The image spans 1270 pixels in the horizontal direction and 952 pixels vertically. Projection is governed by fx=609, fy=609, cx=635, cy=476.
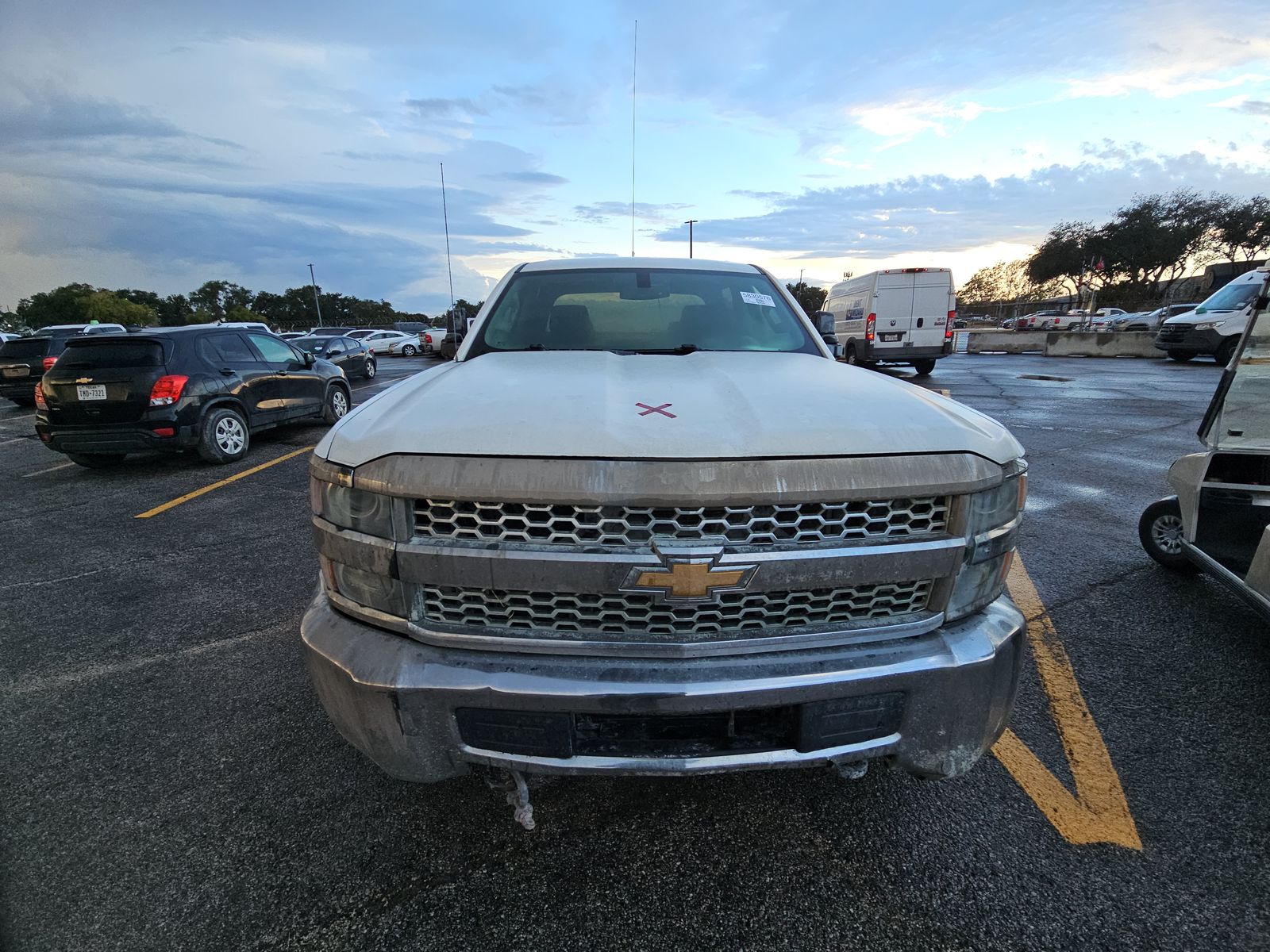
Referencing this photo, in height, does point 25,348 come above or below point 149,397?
above

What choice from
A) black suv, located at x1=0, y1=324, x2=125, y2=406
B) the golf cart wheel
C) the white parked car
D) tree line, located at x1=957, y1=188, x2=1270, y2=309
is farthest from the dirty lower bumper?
tree line, located at x1=957, y1=188, x2=1270, y2=309

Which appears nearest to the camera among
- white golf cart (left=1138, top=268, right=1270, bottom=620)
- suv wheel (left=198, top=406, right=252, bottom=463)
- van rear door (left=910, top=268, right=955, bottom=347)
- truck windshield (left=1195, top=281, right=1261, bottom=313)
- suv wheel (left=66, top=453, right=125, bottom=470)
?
white golf cart (left=1138, top=268, right=1270, bottom=620)

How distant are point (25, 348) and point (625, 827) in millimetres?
17252

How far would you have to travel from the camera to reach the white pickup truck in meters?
1.48

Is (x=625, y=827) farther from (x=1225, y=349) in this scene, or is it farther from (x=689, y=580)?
(x=1225, y=349)

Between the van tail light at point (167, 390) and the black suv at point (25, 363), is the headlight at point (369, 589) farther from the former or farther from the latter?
the black suv at point (25, 363)

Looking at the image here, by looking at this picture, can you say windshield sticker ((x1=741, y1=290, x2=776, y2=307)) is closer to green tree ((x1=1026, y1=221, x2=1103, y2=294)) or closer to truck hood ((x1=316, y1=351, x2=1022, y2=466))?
truck hood ((x1=316, y1=351, x2=1022, y2=466))

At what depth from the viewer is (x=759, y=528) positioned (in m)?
1.53

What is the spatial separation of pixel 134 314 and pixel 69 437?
8071cm

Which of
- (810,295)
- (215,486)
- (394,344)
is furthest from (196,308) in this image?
(215,486)

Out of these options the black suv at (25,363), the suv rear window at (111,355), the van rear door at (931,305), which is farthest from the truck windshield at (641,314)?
the black suv at (25,363)

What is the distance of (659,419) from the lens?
1651 mm

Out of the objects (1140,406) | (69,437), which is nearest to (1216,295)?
(1140,406)

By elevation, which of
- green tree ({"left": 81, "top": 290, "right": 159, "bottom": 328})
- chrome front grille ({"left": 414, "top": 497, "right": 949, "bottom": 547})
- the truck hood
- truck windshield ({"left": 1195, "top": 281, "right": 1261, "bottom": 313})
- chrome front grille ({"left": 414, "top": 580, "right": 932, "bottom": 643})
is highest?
green tree ({"left": 81, "top": 290, "right": 159, "bottom": 328})
